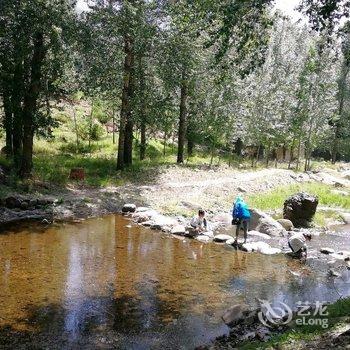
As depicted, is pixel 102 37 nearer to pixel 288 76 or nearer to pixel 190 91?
pixel 190 91

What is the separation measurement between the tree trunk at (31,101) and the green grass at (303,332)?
56.6ft

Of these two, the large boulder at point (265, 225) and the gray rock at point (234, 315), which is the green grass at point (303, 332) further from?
the large boulder at point (265, 225)

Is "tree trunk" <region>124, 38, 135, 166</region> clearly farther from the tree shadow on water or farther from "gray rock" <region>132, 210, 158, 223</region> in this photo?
the tree shadow on water

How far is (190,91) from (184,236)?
61.8 ft

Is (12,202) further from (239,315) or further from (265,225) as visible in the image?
(239,315)

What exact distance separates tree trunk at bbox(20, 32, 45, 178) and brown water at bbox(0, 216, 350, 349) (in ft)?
19.7

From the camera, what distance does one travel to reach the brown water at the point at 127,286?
8.98 meters

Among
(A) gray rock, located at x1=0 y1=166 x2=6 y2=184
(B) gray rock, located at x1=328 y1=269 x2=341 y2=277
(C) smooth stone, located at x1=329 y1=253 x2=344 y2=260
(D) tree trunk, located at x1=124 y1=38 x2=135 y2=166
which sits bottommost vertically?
(C) smooth stone, located at x1=329 y1=253 x2=344 y2=260

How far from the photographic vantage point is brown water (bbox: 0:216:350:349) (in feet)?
29.5

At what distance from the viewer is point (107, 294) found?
1110 centimetres

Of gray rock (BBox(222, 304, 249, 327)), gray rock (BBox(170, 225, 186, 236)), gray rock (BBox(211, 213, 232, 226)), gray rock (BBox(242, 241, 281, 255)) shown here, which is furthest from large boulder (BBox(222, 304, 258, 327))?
gray rock (BBox(211, 213, 232, 226))

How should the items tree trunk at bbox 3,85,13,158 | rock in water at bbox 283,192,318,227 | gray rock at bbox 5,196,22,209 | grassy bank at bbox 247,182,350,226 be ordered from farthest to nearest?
grassy bank at bbox 247,182,350,226, tree trunk at bbox 3,85,13,158, rock in water at bbox 283,192,318,227, gray rock at bbox 5,196,22,209

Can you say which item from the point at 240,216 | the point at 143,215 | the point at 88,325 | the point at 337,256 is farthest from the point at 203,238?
the point at 88,325

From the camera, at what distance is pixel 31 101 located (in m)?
22.2
